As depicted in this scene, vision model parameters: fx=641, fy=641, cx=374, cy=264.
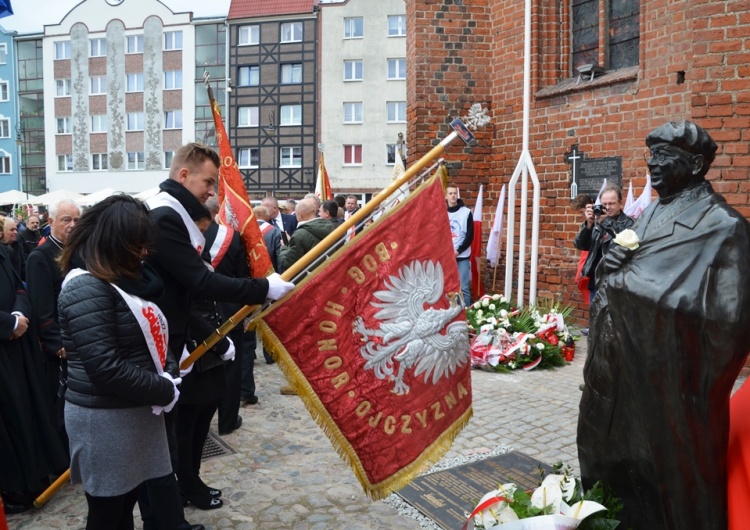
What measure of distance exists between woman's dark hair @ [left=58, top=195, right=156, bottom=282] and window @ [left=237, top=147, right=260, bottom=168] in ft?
118

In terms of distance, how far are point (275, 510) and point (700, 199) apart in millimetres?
2972

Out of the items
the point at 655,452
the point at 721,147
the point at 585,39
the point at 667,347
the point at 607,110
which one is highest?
the point at 585,39

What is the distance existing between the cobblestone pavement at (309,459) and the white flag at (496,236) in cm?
321

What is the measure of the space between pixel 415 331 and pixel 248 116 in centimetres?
3653

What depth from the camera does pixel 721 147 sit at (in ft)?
21.2

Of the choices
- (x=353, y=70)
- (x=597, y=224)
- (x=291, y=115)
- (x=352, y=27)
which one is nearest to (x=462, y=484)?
(x=597, y=224)

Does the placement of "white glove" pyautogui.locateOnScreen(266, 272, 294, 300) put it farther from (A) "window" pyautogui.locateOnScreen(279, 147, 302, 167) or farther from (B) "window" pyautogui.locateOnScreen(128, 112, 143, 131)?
(B) "window" pyautogui.locateOnScreen(128, 112, 143, 131)

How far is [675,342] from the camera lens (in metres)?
2.43

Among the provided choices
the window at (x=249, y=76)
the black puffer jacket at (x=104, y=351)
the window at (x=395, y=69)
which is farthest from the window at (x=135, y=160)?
the black puffer jacket at (x=104, y=351)

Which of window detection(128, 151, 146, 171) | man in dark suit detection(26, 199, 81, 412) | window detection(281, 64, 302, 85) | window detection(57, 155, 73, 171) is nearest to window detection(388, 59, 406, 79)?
window detection(281, 64, 302, 85)

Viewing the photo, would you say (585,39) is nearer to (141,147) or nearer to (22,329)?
(22,329)

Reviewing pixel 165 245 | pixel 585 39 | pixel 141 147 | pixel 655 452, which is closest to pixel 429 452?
pixel 655 452

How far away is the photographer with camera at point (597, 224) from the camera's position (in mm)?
6348

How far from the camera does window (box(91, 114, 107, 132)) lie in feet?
134
